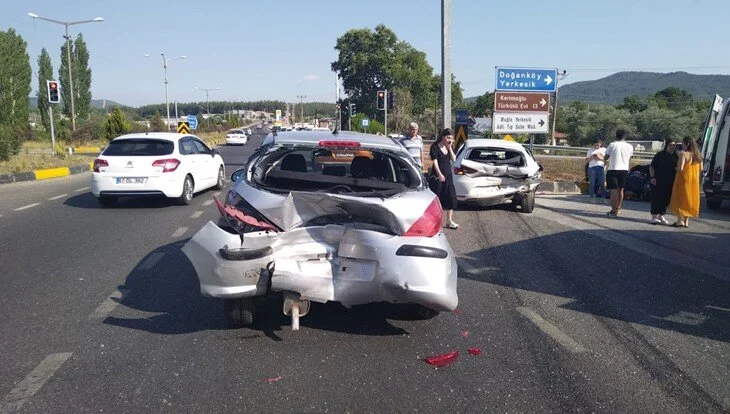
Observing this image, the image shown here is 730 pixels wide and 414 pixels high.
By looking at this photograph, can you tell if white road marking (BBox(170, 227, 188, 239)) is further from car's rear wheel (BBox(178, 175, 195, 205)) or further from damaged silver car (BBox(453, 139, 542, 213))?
damaged silver car (BBox(453, 139, 542, 213))

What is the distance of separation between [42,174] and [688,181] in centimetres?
1952

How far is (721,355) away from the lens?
191 inches

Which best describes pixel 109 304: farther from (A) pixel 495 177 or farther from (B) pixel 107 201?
(A) pixel 495 177

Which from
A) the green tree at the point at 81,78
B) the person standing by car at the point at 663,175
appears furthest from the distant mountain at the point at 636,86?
the person standing by car at the point at 663,175

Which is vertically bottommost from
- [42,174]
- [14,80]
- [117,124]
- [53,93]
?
[42,174]

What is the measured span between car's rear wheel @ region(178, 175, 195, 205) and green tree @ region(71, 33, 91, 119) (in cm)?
6062

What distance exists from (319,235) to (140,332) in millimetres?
1725

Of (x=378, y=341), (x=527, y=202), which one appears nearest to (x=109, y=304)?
(x=378, y=341)

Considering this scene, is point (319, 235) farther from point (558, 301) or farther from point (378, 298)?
point (558, 301)

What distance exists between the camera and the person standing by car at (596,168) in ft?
51.6

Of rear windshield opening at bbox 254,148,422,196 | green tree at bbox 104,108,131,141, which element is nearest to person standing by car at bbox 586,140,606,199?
rear windshield opening at bbox 254,148,422,196

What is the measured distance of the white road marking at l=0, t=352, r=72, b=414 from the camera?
3.84m

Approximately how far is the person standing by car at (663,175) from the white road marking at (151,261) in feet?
29.2

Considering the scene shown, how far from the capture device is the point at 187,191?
13477mm
